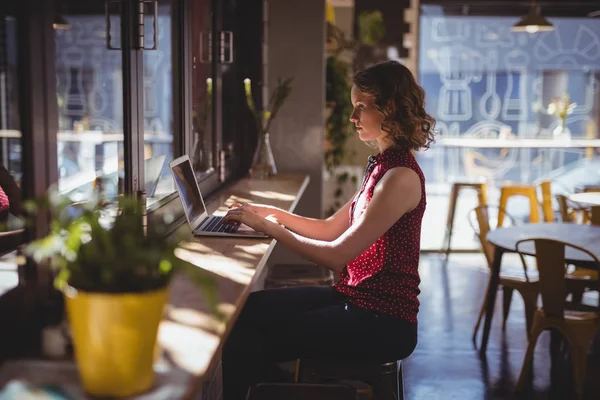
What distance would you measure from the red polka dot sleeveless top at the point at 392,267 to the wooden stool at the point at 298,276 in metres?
1.23

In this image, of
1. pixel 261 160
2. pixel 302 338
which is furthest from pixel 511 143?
pixel 302 338

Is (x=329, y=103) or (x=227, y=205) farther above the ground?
(x=329, y=103)

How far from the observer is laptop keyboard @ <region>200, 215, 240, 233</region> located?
2.55 meters

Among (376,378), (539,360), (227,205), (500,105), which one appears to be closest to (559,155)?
(500,105)

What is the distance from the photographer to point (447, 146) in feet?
28.9

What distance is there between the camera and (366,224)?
7.41 ft

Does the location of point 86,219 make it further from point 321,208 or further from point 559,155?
point 559,155

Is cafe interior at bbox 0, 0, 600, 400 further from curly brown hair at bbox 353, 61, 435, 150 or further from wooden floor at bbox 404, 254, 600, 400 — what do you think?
curly brown hair at bbox 353, 61, 435, 150

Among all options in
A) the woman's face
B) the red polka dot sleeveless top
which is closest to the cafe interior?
the red polka dot sleeveless top

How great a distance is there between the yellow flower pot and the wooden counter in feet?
0.13

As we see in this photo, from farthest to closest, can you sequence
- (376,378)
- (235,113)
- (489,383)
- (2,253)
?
(235,113)
(489,383)
(376,378)
(2,253)

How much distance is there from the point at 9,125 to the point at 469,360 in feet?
10.4

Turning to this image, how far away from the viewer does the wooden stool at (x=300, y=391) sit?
212cm

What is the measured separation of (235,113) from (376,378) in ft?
8.64
